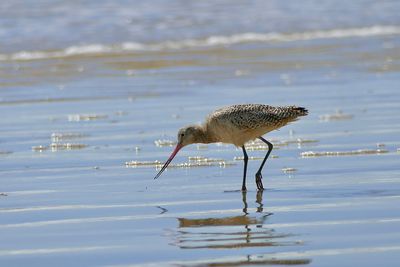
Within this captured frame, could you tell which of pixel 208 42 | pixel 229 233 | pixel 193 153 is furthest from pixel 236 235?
pixel 208 42

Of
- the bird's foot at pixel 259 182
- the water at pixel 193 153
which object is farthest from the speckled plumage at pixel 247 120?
the bird's foot at pixel 259 182

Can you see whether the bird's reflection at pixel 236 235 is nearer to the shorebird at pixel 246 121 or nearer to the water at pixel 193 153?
the water at pixel 193 153

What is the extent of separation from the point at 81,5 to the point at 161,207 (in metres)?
22.6

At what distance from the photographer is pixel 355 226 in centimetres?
644

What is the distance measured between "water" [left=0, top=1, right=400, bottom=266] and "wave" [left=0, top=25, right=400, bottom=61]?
0.19 ft

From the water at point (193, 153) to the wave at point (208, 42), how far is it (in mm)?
59

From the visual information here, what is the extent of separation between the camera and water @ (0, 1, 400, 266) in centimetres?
614

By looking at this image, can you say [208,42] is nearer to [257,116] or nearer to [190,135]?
[190,135]

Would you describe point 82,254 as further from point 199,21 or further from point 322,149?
point 199,21

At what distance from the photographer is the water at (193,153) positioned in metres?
6.14

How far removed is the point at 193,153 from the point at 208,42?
497 inches

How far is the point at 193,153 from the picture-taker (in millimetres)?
10000

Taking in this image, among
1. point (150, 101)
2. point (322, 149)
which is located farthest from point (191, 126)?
point (150, 101)

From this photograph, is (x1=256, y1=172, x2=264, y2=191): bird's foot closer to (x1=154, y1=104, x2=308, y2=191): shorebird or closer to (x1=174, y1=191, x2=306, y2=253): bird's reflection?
(x1=154, y1=104, x2=308, y2=191): shorebird
